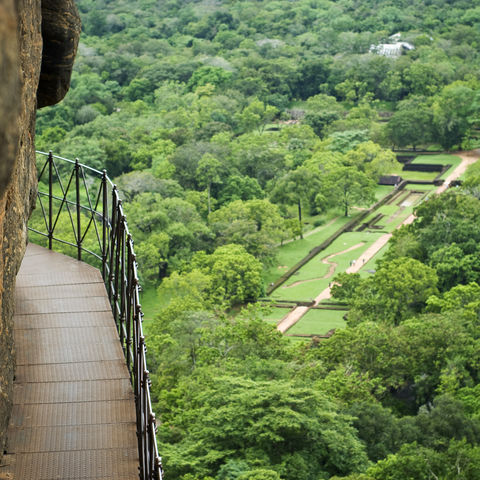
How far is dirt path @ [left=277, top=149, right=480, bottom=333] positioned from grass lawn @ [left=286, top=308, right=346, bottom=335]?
11.0 inches

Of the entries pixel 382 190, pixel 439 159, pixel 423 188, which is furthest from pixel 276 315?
pixel 439 159

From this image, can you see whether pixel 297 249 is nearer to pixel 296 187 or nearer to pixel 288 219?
pixel 288 219

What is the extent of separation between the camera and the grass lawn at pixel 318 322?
37188 mm

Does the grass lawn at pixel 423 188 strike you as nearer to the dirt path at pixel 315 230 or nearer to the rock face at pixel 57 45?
the dirt path at pixel 315 230

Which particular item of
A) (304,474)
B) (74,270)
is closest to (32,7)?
(74,270)

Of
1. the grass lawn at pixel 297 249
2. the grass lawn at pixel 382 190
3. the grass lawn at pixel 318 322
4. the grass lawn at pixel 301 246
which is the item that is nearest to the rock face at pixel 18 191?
→ the grass lawn at pixel 318 322

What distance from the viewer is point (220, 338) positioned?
30.4 meters

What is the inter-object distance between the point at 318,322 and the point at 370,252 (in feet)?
33.6

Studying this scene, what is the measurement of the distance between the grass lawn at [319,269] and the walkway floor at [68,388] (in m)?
31.3

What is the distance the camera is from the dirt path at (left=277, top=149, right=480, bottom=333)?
127 ft

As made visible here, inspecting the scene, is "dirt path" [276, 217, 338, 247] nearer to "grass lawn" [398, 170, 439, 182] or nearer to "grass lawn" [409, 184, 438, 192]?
"grass lawn" [409, 184, 438, 192]

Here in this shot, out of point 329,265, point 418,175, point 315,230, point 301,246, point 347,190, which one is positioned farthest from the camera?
point 418,175

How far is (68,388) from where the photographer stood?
8.58 m

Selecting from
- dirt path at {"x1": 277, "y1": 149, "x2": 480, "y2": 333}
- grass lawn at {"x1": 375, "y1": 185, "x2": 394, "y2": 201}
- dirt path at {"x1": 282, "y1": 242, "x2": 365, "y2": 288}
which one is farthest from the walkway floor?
grass lawn at {"x1": 375, "y1": 185, "x2": 394, "y2": 201}
